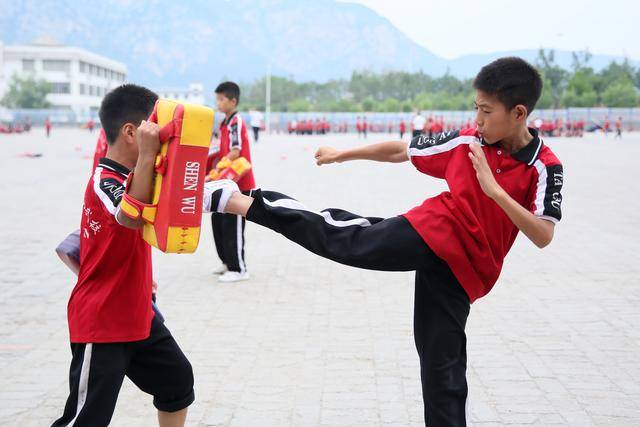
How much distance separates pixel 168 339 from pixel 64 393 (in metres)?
1.59

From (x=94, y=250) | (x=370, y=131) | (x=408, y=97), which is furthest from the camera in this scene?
(x=408, y=97)

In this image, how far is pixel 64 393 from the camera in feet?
14.2

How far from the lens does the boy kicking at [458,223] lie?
3.02 m

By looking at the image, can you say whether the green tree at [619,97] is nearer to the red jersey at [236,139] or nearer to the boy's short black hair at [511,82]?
the red jersey at [236,139]

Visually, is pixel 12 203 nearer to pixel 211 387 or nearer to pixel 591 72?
pixel 211 387

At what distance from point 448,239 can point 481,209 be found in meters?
0.20

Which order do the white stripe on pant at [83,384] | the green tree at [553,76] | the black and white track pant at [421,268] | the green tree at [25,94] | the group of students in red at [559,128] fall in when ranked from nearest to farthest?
the white stripe on pant at [83,384], the black and white track pant at [421,268], the group of students in red at [559,128], the green tree at [553,76], the green tree at [25,94]

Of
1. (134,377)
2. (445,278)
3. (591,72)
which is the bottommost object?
(134,377)

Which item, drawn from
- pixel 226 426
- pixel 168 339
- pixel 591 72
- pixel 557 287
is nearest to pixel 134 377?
pixel 168 339

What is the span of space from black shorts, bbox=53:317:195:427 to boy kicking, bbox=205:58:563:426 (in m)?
0.67

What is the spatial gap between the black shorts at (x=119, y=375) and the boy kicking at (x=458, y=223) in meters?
0.67

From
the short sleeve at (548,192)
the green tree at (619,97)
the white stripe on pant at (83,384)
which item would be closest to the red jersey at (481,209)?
the short sleeve at (548,192)

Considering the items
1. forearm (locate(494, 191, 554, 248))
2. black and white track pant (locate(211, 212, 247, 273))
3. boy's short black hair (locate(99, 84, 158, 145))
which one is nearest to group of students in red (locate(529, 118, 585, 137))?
black and white track pant (locate(211, 212, 247, 273))

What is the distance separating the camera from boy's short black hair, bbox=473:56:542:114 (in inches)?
118
